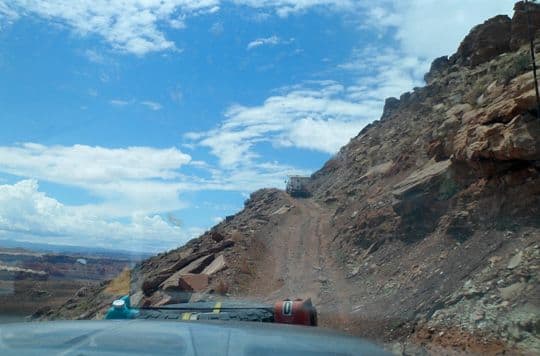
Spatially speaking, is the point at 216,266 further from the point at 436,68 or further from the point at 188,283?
the point at 436,68

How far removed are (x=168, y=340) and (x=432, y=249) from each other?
14338 mm

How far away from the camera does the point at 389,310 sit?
46.1 ft

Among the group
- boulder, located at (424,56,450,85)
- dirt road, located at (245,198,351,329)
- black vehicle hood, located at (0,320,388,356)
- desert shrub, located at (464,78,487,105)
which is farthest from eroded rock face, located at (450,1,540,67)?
black vehicle hood, located at (0,320,388,356)

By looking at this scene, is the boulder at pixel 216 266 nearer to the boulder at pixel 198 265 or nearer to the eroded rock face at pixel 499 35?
the boulder at pixel 198 265

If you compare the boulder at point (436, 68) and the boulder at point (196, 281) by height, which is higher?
the boulder at point (436, 68)

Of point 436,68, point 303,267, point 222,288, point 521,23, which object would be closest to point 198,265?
point 222,288

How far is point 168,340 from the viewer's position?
3359 mm

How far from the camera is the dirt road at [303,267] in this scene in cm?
1783

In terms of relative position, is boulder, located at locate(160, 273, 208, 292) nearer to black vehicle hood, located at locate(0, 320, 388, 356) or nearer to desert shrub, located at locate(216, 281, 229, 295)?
desert shrub, located at locate(216, 281, 229, 295)

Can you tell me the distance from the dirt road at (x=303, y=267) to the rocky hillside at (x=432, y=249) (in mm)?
103

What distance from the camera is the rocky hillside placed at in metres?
11.6

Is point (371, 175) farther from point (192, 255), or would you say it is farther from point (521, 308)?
point (521, 308)

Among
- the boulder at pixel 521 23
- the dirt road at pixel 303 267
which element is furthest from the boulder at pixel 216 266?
the boulder at pixel 521 23

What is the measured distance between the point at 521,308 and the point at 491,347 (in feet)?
3.50
